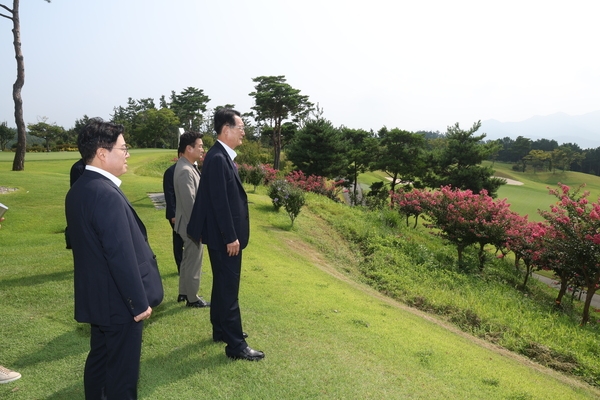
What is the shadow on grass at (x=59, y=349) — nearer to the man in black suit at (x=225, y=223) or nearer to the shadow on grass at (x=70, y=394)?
the shadow on grass at (x=70, y=394)

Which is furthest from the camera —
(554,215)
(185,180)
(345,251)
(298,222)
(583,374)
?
(298,222)

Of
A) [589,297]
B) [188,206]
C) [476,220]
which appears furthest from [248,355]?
[476,220]

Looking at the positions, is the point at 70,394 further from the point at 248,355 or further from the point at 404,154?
the point at 404,154

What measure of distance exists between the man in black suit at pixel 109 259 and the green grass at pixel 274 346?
35.3 inches

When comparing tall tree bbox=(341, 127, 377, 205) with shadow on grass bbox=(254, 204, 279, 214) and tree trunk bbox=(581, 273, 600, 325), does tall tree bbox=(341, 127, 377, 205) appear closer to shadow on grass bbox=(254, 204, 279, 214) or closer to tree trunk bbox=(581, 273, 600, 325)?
shadow on grass bbox=(254, 204, 279, 214)

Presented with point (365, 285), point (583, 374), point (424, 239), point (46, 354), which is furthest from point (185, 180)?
point (424, 239)

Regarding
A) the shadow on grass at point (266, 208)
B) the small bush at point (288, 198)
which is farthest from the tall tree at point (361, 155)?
the small bush at point (288, 198)

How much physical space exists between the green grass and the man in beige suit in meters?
0.29

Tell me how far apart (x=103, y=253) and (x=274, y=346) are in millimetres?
2265

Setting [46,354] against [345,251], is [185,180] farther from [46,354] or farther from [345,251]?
[345,251]

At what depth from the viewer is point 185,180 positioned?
454 cm

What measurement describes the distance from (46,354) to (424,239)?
1519 centimetres

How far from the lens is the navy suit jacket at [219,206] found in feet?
10.7

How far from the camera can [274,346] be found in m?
3.91
